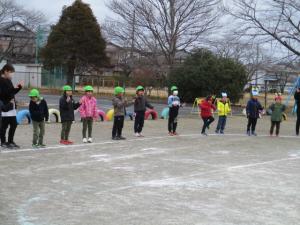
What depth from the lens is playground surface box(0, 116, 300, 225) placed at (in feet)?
19.6

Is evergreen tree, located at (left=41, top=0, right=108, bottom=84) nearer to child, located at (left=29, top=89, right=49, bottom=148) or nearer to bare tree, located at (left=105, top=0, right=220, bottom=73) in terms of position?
bare tree, located at (left=105, top=0, right=220, bottom=73)

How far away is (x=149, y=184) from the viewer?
7.88 metres

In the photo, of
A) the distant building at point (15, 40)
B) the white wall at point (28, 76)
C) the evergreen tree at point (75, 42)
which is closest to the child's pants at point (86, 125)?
the evergreen tree at point (75, 42)

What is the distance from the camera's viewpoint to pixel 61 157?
10.3m

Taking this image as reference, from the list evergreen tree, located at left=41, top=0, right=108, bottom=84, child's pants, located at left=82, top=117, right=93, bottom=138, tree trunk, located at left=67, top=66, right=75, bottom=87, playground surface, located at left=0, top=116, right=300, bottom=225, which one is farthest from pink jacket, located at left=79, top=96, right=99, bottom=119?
tree trunk, located at left=67, top=66, right=75, bottom=87

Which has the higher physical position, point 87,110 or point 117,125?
point 87,110

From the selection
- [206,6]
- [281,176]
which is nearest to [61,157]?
[281,176]

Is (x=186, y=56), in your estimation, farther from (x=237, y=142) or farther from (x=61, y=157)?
(x=61, y=157)

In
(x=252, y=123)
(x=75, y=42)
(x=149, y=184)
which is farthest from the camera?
(x=75, y=42)

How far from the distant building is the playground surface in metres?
49.1

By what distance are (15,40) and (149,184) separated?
56.8m

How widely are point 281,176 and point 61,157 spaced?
4.41 metres

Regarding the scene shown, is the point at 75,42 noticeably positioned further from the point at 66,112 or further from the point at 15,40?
the point at 66,112

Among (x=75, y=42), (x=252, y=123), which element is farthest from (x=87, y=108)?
(x=75, y=42)
